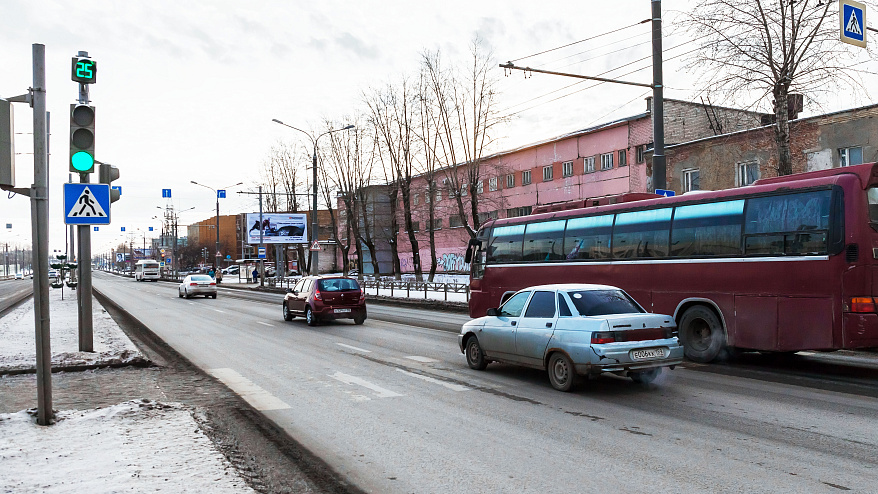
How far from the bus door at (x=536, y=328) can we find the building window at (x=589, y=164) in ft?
116

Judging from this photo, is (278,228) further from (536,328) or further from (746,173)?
(536,328)

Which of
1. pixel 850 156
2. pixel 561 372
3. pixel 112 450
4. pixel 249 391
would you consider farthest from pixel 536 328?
pixel 850 156

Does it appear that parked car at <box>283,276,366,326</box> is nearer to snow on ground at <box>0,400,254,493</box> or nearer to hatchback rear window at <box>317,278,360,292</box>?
hatchback rear window at <box>317,278,360,292</box>

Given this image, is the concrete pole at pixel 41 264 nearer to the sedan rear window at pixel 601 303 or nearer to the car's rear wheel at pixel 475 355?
the car's rear wheel at pixel 475 355

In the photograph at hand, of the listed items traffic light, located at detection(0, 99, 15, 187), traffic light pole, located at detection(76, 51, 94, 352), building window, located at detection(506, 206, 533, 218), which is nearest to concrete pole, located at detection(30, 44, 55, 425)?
traffic light, located at detection(0, 99, 15, 187)

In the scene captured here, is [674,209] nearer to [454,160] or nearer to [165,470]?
[165,470]

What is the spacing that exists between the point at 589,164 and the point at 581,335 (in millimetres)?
36736

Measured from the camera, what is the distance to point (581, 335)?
9.16 metres

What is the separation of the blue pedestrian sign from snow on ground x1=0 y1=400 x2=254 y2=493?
553 inches

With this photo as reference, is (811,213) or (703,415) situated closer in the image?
(703,415)

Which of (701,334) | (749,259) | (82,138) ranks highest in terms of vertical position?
(82,138)

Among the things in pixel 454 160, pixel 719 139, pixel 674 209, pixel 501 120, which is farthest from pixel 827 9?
pixel 454 160

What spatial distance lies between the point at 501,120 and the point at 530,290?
31.2 meters

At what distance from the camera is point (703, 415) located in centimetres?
785
